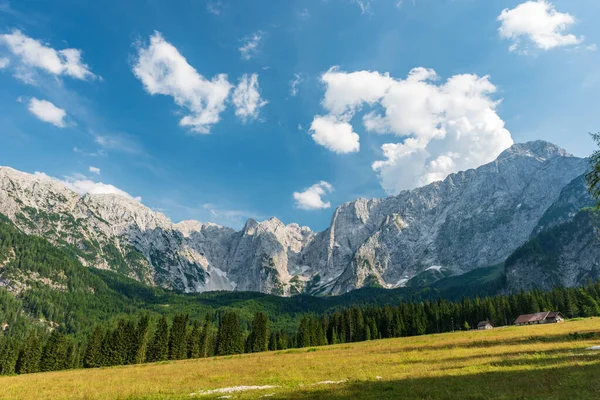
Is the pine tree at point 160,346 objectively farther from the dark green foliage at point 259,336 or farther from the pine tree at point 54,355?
the dark green foliage at point 259,336

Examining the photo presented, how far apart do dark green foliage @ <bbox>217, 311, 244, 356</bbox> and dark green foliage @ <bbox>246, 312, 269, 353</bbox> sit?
287 inches

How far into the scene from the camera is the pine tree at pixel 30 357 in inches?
3903

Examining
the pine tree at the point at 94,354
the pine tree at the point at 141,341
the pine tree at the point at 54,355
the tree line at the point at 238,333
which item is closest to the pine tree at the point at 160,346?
the tree line at the point at 238,333

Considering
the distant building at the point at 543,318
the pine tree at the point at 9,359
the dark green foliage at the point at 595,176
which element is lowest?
the pine tree at the point at 9,359

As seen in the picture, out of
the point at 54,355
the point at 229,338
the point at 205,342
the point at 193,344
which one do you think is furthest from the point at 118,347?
the point at 229,338

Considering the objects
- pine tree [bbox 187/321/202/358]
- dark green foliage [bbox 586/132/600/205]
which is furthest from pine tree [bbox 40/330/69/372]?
dark green foliage [bbox 586/132/600/205]

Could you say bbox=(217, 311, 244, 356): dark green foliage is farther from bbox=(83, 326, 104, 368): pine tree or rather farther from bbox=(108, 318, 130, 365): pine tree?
bbox=(83, 326, 104, 368): pine tree

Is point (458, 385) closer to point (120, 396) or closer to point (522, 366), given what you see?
point (522, 366)

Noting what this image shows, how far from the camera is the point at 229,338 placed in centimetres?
11900

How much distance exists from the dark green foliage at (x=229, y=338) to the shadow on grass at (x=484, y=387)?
106 m

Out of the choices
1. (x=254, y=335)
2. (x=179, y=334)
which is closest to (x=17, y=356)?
(x=179, y=334)

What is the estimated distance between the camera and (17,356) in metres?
104

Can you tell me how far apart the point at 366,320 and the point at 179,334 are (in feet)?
263

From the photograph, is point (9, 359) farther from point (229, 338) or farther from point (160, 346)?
point (229, 338)
